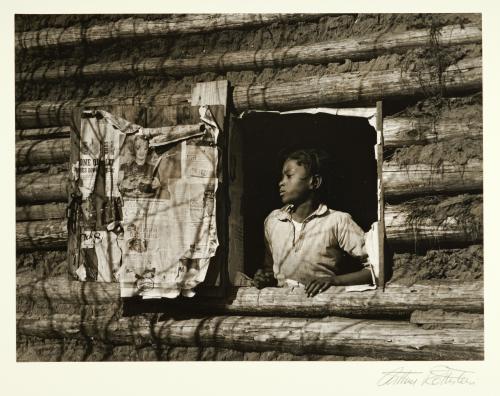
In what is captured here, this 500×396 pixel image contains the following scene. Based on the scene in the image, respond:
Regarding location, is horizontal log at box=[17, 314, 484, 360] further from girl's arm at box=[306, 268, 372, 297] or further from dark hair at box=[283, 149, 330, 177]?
dark hair at box=[283, 149, 330, 177]

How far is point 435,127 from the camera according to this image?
192 inches

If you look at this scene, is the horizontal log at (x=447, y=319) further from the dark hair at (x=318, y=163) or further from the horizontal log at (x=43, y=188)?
the horizontal log at (x=43, y=188)

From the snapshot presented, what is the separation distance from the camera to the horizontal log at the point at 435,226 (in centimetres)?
480

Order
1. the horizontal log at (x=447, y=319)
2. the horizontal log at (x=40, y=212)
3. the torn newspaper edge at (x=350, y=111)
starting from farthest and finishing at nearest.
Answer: the horizontal log at (x=40, y=212) → the torn newspaper edge at (x=350, y=111) → the horizontal log at (x=447, y=319)

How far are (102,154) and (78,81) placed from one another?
53cm

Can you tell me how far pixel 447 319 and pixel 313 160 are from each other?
1.23m

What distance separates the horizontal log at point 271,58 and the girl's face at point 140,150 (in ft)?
1.50

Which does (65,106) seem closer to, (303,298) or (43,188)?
(43,188)

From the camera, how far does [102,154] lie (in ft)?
17.1

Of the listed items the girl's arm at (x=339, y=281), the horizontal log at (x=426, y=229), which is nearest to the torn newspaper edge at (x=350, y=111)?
the horizontal log at (x=426, y=229)

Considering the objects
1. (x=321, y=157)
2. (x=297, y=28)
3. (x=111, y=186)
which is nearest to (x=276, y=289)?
(x=321, y=157)

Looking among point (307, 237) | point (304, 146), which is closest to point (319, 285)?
point (307, 237)

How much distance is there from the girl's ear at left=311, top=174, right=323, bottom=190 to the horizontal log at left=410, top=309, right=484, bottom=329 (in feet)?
3.16

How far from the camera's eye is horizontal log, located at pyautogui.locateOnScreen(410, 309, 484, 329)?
475 centimetres
